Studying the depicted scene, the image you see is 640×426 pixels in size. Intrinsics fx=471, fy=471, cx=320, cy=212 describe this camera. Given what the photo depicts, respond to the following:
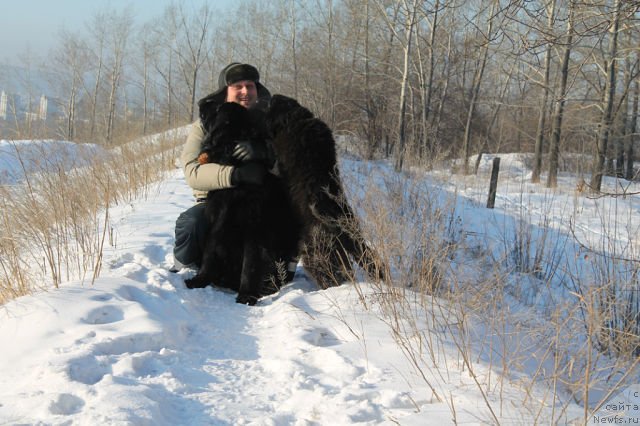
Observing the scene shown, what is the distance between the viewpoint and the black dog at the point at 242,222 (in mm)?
3201

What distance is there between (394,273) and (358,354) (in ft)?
3.28

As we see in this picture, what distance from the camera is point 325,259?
317 cm

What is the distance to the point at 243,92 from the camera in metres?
3.39

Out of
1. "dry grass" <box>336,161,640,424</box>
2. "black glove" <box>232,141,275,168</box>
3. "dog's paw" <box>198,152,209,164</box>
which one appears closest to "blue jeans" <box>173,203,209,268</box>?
"dog's paw" <box>198,152,209,164</box>

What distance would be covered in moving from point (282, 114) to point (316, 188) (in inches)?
21.7

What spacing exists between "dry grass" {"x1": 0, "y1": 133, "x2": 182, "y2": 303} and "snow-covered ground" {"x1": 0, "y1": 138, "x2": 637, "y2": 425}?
9.0 inches

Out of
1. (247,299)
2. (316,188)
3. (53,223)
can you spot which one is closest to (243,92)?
(316,188)

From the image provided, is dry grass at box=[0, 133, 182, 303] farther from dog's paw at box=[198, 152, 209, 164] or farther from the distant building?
dog's paw at box=[198, 152, 209, 164]

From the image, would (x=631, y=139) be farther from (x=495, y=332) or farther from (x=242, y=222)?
(x=495, y=332)

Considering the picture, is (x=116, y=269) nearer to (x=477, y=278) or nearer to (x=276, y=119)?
Answer: (x=276, y=119)

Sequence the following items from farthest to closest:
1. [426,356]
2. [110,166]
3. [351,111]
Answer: [351,111]
[110,166]
[426,356]

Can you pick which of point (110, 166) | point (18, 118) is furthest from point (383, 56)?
point (18, 118)

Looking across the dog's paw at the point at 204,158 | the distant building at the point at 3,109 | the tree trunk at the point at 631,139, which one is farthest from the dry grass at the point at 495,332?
the tree trunk at the point at 631,139

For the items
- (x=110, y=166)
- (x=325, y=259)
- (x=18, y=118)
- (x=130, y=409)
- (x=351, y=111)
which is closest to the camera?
(x=130, y=409)
